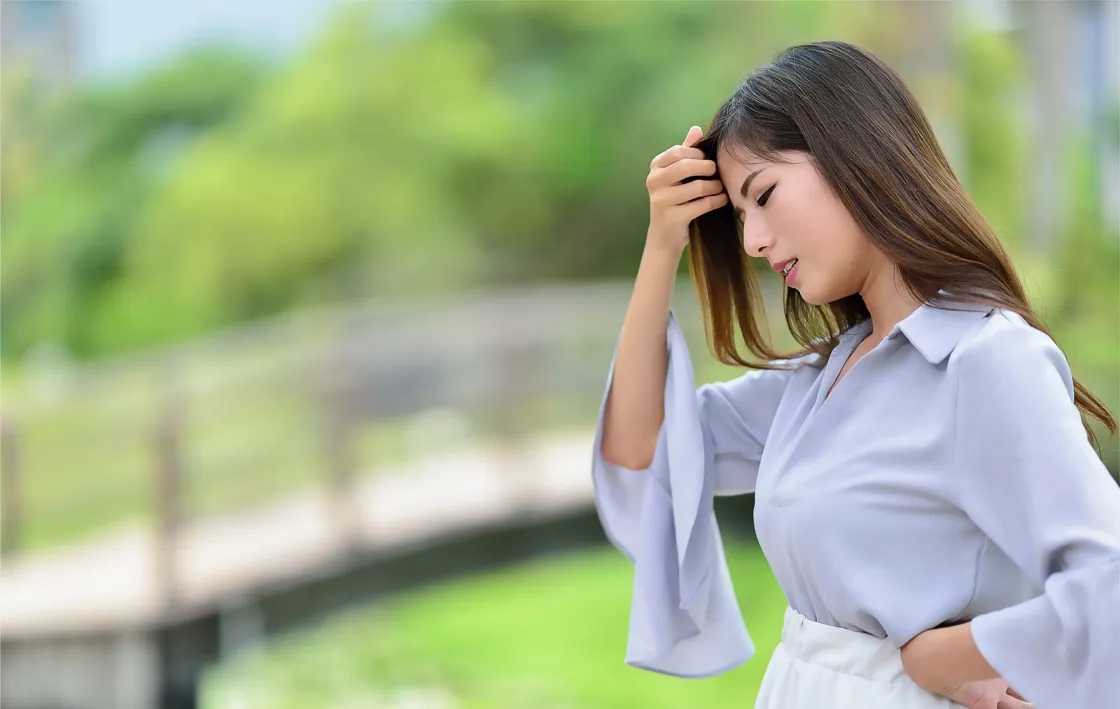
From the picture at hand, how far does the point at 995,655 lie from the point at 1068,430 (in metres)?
0.18

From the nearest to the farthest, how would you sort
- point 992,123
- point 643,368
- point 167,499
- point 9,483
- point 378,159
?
1. point 643,368
2. point 167,499
3. point 9,483
4. point 992,123
5. point 378,159

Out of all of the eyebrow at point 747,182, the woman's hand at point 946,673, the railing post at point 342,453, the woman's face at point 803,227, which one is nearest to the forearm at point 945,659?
the woman's hand at point 946,673

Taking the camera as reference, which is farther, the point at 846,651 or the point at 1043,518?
the point at 846,651

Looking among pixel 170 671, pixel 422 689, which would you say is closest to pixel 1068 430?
pixel 170 671

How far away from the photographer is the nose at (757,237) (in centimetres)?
105

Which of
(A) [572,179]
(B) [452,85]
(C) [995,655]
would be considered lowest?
(C) [995,655]

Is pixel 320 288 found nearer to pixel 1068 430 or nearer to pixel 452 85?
pixel 452 85

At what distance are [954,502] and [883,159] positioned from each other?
295 millimetres

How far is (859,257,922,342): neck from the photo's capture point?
108cm

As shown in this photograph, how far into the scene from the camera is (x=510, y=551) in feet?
16.4

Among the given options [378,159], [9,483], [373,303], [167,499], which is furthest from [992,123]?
[9,483]

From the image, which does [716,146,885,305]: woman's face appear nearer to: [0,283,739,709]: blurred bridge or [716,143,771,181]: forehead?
[716,143,771,181]: forehead

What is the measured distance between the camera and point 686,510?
3.86 feet

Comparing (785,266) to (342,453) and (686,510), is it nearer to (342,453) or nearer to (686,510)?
(686,510)
